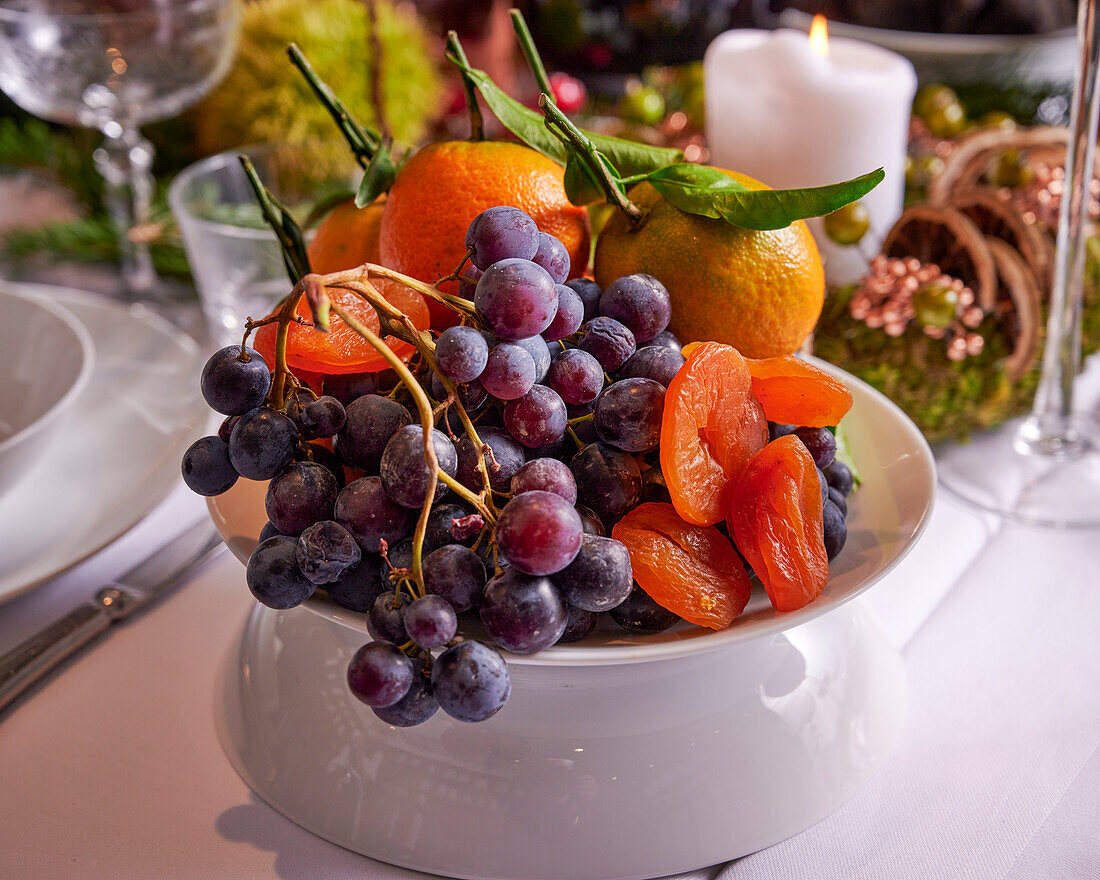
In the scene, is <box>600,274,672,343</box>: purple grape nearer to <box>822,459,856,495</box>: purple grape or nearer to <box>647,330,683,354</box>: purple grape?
<box>647,330,683,354</box>: purple grape

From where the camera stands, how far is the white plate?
54cm

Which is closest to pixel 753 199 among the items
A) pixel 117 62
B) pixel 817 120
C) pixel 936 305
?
pixel 936 305

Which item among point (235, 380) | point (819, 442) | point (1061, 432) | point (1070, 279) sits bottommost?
point (1061, 432)

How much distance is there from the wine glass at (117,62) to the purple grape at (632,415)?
0.70 metres

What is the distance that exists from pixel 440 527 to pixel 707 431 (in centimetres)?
12

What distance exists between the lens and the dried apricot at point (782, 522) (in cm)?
37

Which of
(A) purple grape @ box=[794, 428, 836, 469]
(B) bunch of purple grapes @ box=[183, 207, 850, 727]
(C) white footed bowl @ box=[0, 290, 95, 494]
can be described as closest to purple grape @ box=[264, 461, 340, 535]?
(B) bunch of purple grapes @ box=[183, 207, 850, 727]

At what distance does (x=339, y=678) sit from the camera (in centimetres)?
43

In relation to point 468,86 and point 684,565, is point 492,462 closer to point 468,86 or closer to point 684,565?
point 684,565

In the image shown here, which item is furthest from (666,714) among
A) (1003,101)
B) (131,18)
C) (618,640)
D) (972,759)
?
(1003,101)

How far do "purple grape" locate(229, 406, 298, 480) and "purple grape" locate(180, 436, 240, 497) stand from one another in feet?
0.06

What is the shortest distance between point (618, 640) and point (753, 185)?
241 mm

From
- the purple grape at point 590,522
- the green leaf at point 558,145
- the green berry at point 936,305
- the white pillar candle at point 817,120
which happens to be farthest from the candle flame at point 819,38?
the purple grape at point 590,522

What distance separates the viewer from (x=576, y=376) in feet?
1.23
